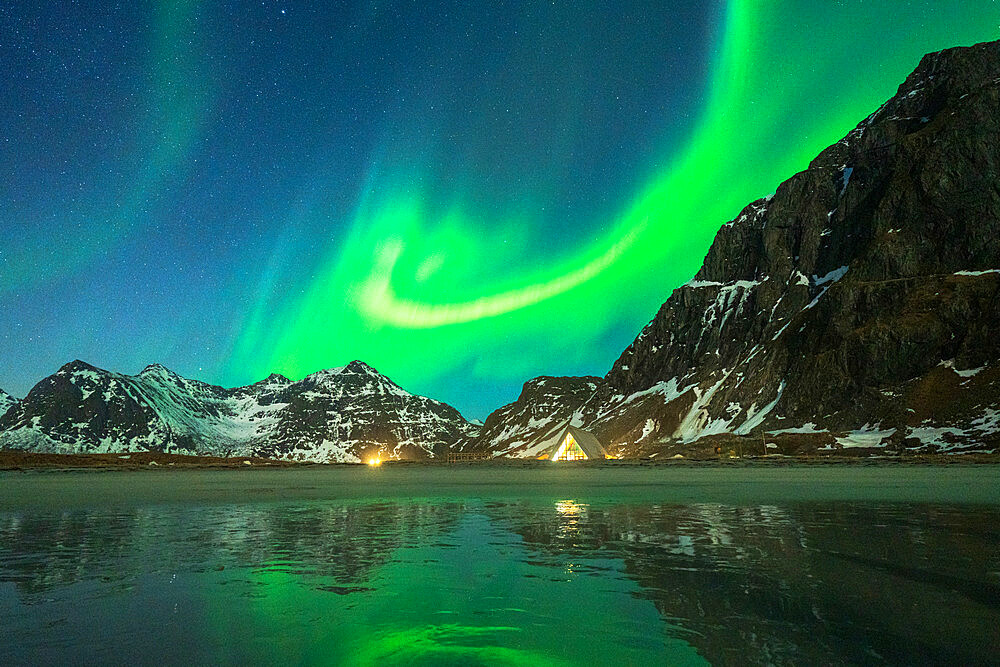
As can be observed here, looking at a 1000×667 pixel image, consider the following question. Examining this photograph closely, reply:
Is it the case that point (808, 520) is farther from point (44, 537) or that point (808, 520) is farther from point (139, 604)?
point (44, 537)

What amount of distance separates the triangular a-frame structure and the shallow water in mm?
139874

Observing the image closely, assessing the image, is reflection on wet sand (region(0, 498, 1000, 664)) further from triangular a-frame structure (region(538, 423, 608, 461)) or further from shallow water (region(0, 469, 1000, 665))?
triangular a-frame structure (region(538, 423, 608, 461))

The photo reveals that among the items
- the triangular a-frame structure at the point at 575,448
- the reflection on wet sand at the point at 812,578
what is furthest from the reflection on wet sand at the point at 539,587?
the triangular a-frame structure at the point at 575,448

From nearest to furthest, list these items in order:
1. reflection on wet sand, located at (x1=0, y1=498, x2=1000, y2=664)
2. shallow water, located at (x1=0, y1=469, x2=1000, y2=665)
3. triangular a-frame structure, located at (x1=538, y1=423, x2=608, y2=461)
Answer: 1. shallow water, located at (x1=0, y1=469, x2=1000, y2=665)
2. reflection on wet sand, located at (x1=0, y1=498, x2=1000, y2=664)
3. triangular a-frame structure, located at (x1=538, y1=423, x2=608, y2=461)

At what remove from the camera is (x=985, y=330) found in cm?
16525

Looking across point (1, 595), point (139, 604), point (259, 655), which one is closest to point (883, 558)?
point (259, 655)

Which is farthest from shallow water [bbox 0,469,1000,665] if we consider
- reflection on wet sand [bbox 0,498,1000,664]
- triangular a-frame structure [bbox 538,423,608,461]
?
triangular a-frame structure [bbox 538,423,608,461]

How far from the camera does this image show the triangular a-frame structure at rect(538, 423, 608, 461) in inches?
6339

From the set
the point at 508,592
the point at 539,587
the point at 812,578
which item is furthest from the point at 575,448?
the point at 508,592

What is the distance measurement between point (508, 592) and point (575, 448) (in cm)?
15502

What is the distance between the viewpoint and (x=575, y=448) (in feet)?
536

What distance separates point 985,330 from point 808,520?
598 feet

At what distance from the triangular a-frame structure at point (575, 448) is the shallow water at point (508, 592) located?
13987cm

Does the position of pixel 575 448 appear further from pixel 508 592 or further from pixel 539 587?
pixel 508 592
